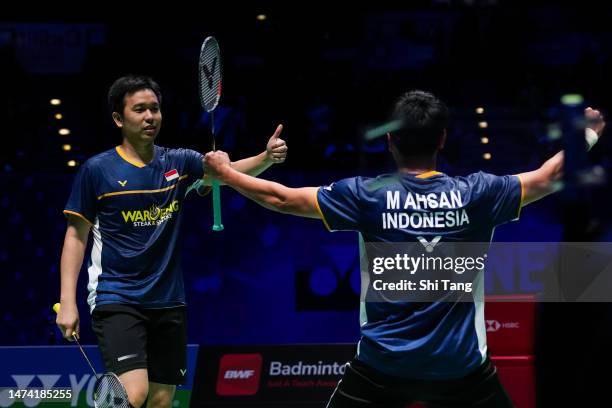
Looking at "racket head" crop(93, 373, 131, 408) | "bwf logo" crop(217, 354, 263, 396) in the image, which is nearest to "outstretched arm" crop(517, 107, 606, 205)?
"racket head" crop(93, 373, 131, 408)

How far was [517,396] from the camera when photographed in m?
5.94

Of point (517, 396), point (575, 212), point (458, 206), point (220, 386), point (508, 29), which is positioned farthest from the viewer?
point (508, 29)

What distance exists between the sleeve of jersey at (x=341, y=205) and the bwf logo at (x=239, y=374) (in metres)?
3.10

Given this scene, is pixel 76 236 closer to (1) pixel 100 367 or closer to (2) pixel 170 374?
(2) pixel 170 374

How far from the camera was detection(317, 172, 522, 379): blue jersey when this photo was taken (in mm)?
3428

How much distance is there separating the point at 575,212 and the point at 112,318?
2.77 meters

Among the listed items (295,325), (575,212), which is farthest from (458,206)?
(295,325)

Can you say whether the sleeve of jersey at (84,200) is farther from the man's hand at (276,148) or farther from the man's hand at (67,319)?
the man's hand at (276,148)

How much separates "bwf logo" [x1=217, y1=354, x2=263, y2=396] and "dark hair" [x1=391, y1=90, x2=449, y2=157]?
10.7ft

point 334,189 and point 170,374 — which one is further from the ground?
point 334,189

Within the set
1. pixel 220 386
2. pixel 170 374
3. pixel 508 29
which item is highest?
pixel 508 29

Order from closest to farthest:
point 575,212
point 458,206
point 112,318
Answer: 1. point 575,212
2. point 458,206
3. point 112,318

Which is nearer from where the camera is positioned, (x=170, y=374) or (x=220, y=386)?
(x=170, y=374)

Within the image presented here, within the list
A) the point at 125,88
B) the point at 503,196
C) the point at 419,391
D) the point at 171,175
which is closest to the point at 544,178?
the point at 503,196
